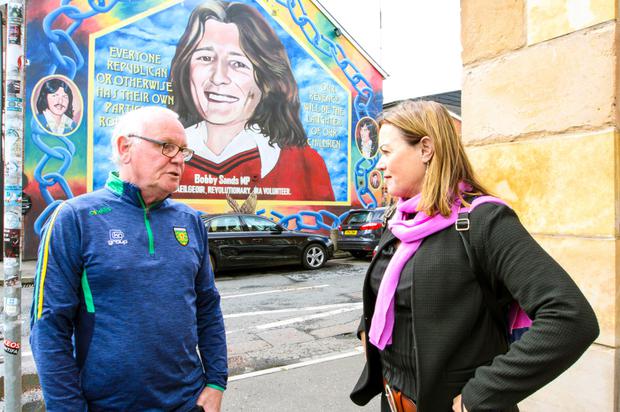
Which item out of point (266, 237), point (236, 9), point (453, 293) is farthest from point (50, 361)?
point (236, 9)

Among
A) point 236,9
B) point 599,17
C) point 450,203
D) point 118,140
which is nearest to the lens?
point 450,203

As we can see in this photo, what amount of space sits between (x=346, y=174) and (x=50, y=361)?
15684 mm

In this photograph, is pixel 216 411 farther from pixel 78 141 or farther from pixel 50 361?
pixel 78 141

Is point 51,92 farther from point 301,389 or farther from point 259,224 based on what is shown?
point 301,389

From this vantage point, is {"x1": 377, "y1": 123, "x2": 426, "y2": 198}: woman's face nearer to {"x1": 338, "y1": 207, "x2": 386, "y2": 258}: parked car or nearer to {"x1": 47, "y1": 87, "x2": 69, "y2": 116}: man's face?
{"x1": 338, "y1": 207, "x2": 386, "y2": 258}: parked car

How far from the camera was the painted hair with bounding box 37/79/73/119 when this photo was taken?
474 inches

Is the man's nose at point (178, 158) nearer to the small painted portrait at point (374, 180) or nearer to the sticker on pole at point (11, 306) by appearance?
the sticker on pole at point (11, 306)

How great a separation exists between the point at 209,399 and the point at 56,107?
1244 cm

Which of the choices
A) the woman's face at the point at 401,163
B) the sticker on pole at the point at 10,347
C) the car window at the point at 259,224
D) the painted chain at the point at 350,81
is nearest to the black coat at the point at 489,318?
the woman's face at the point at 401,163

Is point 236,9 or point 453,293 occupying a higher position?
point 236,9

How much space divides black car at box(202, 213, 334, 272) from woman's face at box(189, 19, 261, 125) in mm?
4435

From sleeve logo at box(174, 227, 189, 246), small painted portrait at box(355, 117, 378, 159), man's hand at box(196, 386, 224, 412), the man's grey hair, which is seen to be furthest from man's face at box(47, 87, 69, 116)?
man's hand at box(196, 386, 224, 412)

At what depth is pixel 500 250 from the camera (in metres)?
1.39

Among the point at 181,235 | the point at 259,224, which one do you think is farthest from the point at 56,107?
the point at 181,235
